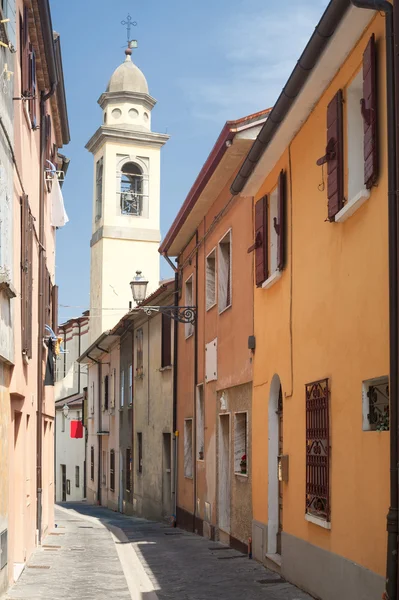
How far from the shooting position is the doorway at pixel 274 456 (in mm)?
12586

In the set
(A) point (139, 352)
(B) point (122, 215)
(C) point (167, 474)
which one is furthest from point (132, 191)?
(C) point (167, 474)

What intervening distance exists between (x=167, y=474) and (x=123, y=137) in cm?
2225

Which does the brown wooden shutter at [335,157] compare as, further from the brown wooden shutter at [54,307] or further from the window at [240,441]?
the brown wooden shutter at [54,307]

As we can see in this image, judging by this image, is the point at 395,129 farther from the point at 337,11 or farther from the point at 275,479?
the point at 275,479

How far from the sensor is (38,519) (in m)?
15.8

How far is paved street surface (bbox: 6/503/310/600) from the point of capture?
34.7 feet

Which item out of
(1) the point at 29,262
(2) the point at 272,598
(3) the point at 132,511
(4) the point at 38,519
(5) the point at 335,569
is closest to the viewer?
(5) the point at 335,569

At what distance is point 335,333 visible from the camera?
9.35 meters

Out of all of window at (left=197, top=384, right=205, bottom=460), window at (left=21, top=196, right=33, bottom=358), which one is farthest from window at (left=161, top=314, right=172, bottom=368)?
window at (left=21, top=196, right=33, bottom=358)

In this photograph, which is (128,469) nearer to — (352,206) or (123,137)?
(123,137)

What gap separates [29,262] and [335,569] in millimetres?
5622

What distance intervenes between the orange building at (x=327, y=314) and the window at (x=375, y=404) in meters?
0.02

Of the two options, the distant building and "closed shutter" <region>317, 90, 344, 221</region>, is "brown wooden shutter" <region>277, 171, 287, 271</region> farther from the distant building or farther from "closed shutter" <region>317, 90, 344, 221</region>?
the distant building

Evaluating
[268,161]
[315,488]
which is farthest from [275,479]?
[268,161]
